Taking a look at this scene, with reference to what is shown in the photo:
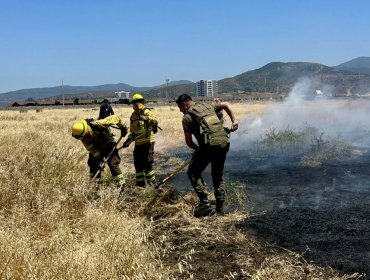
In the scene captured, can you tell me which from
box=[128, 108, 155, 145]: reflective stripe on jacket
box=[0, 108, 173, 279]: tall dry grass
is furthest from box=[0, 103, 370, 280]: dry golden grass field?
box=[128, 108, 155, 145]: reflective stripe on jacket

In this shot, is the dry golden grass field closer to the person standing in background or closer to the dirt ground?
the dirt ground

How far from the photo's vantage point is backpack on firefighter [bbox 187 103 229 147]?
6043 mm

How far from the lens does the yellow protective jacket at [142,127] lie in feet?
27.1

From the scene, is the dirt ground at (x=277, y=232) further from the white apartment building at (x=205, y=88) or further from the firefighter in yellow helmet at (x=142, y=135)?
the white apartment building at (x=205, y=88)

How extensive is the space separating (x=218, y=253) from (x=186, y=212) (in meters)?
1.45

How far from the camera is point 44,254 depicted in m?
3.69

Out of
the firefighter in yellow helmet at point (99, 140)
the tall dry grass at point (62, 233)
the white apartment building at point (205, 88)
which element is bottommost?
the tall dry grass at point (62, 233)

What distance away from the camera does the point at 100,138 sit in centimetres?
741

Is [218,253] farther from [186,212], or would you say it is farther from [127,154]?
[127,154]

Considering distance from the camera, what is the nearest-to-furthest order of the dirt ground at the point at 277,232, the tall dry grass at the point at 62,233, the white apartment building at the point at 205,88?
1. the tall dry grass at the point at 62,233
2. the dirt ground at the point at 277,232
3. the white apartment building at the point at 205,88

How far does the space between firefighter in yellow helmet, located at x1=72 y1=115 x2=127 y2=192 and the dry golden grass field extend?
1.14 ft

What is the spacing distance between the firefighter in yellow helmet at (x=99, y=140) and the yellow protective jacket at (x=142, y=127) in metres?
0.65

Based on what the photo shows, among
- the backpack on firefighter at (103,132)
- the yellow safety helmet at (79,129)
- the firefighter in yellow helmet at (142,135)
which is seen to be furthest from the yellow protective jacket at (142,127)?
the yellow safety helmet at (79,129)

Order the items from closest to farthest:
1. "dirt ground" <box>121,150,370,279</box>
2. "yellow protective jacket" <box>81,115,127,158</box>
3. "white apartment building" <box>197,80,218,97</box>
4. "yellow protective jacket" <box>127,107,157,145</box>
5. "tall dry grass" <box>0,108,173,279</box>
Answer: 1. "tall dry grass" <box>0,108,173,279</box>
2. "dirt ground" <box>121,150,370,279</box>
3. "yellow protective jacket" <box>81,115,127,158</box>
4. "yellow protective jacket" <box>127,107,157,145</box>
5. "white apartment building" <box>197,80,218,97</box>
